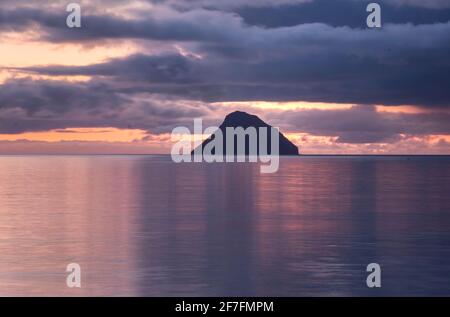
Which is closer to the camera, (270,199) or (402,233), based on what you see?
(402,233)

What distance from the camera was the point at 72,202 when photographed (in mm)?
70250

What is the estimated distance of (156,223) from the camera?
51.8 meters

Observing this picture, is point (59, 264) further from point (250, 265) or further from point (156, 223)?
point (156, 223)

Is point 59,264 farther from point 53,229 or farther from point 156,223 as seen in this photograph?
point 156,223
